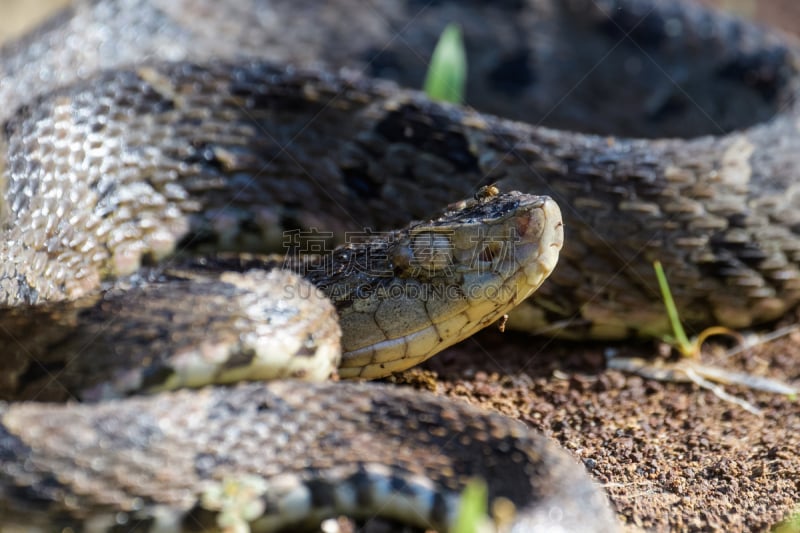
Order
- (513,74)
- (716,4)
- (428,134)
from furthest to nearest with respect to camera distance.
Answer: (716,4) → (513,74) → (428,134)

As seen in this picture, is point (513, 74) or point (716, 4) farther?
point (716, 4)

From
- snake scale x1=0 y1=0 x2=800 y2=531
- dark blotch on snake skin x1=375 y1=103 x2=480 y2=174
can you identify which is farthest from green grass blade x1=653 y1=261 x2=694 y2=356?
dark blotch on snake skin x1=375 y1=103 x2=480 y2=174

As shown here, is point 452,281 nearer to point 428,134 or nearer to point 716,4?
point 428,134

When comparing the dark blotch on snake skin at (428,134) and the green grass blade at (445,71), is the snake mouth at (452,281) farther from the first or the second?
the green grass blade at (445,71)

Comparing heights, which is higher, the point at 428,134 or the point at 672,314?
the point at 428,134

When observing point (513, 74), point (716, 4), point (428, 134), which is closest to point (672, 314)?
point (428, 134)

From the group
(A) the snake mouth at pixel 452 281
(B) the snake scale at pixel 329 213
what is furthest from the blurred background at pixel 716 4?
(A) the snake mouth at pixel 452 281

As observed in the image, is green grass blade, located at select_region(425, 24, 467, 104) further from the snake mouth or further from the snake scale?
the snake mouth
